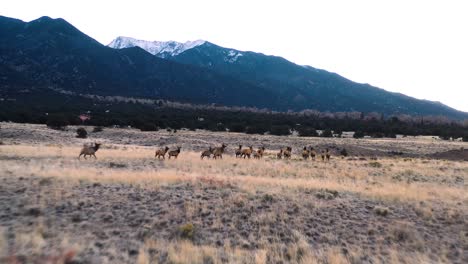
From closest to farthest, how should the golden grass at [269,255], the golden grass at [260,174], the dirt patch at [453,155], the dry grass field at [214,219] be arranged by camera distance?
1. the golden grass at [269,255]
2. the dry grass field at [214,219]
3. the golden grass at [260,174]
4. the dirt patch at [453,155]

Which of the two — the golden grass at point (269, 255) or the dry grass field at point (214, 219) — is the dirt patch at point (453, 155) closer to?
the dry grass field at point (214, 219)

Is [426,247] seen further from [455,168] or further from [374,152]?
[374,152]

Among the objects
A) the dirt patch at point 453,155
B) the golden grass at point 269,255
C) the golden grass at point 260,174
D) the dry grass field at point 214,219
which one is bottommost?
the golden grass at point 269,255

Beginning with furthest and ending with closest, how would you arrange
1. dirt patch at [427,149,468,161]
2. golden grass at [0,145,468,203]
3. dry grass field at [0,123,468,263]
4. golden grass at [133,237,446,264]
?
dirt patch at [427,149,468,161]
golden grass at [0,145,468,203]
dry grass field at [0,123,468,263]
golden grass at [133,237,446,264]

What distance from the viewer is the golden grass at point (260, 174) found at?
19844 millimetres

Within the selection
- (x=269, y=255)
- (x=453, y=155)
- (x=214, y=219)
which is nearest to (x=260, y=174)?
(x=214, y=219)

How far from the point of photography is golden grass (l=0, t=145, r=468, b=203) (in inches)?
781

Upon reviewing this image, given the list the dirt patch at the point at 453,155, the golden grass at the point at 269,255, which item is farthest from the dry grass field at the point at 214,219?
the dirt patch at the point at 453,155

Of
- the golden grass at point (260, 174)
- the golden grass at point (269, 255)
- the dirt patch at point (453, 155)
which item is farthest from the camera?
the dirt patch at point (453, 155)

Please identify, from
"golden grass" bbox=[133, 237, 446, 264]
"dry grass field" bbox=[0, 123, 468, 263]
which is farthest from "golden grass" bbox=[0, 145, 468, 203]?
"golden grass" bbox=[133, 237, 446, 264]

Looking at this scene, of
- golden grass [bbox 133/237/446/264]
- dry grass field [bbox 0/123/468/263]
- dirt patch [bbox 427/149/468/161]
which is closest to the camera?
golden grass [bbox 133/237/446/264]

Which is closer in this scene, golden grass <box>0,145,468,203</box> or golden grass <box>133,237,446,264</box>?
golden grass <box>133,237,446,264</box>

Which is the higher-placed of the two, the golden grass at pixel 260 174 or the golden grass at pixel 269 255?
the golden grass at pixel 260 174

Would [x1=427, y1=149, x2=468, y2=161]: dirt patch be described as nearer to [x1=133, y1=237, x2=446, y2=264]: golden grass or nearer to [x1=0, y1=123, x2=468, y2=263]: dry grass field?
[x1=0, y1=123, x2=468, y2=263]: dry grass field
